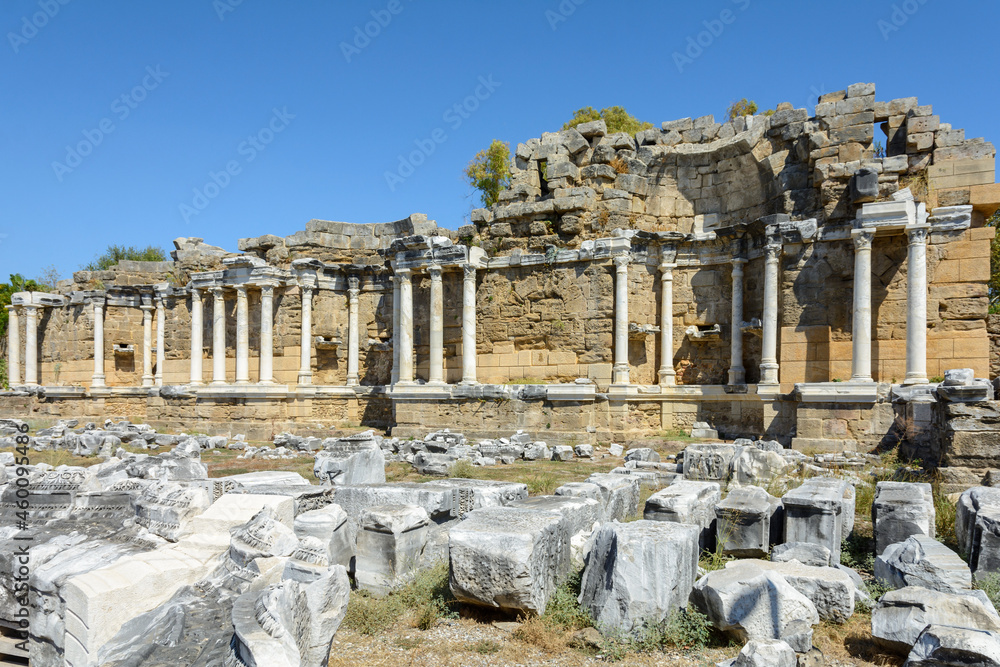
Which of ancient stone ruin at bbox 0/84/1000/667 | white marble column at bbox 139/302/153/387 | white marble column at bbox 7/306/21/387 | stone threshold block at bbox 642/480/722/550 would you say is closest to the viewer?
ancient stone ruin at bbox 0/84/1000/667

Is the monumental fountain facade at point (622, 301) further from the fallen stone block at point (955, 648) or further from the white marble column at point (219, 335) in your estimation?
the fallen stone block at point (955, 648)

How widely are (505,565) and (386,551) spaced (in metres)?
1.25

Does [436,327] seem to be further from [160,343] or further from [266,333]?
[160,343]

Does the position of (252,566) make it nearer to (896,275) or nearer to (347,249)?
(896,275)

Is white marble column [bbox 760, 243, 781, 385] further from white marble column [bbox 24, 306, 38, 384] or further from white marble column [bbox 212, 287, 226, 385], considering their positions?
white marble column [bbox 24, 306, 38, 384]

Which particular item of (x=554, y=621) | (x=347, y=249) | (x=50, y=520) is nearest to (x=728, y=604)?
(x=554, y=621)

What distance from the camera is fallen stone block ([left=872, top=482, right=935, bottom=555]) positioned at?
18.5ft

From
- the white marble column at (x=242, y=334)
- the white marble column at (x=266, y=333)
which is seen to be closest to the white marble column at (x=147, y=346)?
the white marble column at (x=242, y=334)

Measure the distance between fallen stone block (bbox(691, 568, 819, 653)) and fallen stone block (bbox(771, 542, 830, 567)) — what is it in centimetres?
125

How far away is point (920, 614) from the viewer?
3.92 m

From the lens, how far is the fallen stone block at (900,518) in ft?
18.5

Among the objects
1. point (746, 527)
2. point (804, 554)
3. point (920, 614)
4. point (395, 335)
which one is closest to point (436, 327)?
point (395, 335)

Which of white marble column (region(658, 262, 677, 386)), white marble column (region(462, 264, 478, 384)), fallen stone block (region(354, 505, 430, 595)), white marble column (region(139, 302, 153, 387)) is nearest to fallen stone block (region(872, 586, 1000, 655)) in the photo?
fallen stone block (region(354, 505, 430, 595))

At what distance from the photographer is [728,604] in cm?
418
